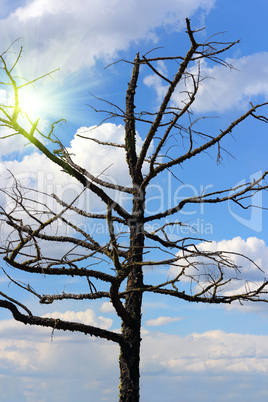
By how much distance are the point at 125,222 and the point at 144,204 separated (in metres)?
0.48

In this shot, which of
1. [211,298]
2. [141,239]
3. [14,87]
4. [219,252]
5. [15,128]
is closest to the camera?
[14,87]

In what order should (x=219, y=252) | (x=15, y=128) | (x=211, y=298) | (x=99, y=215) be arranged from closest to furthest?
(x=15, y=128) → (x=219, y=252) → (x=211, y=298) → (x=99, y=215)

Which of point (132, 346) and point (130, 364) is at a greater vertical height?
point (132, 346)

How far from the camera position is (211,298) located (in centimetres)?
708

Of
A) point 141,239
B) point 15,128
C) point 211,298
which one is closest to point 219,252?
point 211,298

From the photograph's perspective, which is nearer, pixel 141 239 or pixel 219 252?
pixel 219 252

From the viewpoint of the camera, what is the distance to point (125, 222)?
7.70m

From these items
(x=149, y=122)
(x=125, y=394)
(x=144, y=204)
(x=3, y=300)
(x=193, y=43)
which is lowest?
(x=125, y=394)

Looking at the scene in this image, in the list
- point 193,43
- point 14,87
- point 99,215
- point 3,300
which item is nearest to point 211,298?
point 99,215

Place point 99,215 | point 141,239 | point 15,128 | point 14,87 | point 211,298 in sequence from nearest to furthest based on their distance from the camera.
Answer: point 14,87
point 15,128
point 211,298
point 141,239
point 99,215

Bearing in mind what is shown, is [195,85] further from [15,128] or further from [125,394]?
[125,394]

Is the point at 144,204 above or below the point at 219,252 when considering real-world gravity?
above

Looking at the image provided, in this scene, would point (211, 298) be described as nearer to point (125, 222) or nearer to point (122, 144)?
point (125, 222)

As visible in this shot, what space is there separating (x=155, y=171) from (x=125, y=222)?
1068 millimetres
